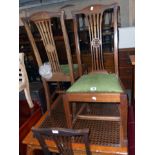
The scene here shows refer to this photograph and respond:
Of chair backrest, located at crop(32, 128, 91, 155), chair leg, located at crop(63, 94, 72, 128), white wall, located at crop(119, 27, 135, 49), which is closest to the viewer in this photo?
chair backrest, located at crop(32, 128, 91, 155)

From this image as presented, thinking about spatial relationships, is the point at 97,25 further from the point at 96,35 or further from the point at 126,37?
the point at 126,37

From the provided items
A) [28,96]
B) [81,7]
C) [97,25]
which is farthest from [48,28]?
[81,7]

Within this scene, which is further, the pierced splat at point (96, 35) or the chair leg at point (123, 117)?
the pierced splat at point (96, 35)

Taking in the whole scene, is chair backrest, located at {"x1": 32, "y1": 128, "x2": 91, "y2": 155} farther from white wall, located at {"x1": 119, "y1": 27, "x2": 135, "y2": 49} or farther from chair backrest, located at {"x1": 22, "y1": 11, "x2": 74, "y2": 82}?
white wall, located at {"x1": 119, "y1": 27, "x2": 135, "y2": 49}

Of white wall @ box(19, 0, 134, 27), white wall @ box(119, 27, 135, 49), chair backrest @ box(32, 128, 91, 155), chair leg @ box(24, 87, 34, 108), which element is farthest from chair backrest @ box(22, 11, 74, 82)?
white wall @ box(19, 0, 134, 27)

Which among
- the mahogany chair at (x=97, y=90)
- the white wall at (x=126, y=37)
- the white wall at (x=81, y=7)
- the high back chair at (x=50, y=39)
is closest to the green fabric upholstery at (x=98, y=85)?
the mahogany chair at (x=97, y=90)

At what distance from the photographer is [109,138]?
1330 millimetres

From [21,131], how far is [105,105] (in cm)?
80

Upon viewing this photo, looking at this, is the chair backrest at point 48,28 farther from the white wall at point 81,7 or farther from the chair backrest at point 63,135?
the white wall at point 81,7

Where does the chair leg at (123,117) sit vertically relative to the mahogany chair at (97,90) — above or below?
Answer: below

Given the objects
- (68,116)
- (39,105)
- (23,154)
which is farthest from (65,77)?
(23,154)

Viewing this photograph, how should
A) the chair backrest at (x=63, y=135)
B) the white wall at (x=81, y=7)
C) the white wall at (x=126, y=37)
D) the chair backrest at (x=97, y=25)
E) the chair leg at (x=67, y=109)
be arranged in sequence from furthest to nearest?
the white wall at (x=81, y=7), the white wall at (x=126, y=37), the chair backrest at (x=97, y=25), the chair leg at (x=67, y=109), the chair backrest at (x=63, y=135)
